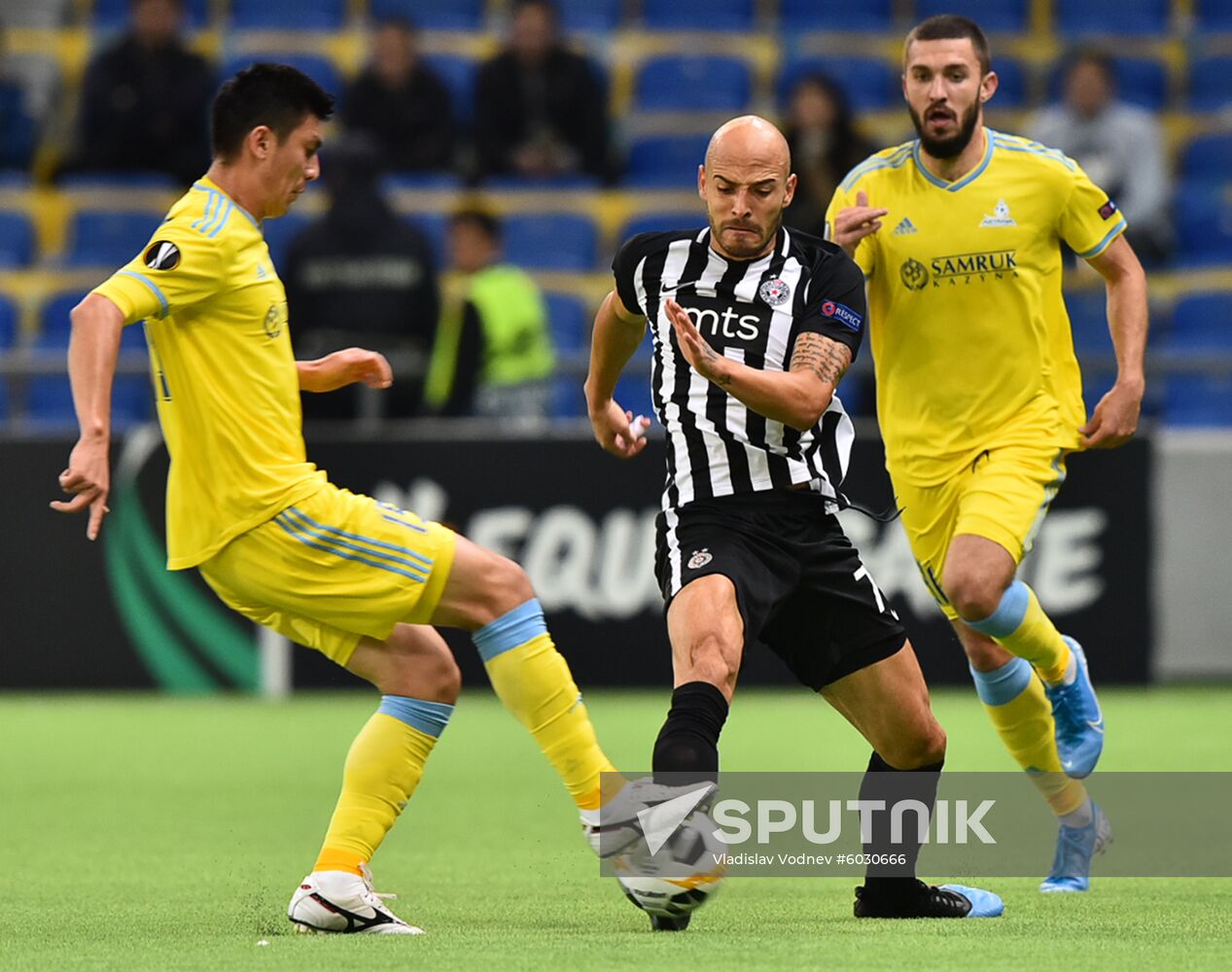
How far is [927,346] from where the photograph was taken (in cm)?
618

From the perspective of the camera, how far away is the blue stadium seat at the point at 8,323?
516 inches

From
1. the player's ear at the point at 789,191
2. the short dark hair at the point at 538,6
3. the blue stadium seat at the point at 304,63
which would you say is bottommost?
the player's ear at the point at 789,191

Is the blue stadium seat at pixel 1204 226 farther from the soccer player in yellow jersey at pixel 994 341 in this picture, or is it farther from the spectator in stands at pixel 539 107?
the soccer player in yellow jersey at pixel 994 341

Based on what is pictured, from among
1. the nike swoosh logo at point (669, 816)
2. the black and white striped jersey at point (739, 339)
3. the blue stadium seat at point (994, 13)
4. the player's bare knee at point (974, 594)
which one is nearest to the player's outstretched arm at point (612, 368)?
the black and white striped jersey at point (739, 339)

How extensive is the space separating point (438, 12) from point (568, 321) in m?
3.63

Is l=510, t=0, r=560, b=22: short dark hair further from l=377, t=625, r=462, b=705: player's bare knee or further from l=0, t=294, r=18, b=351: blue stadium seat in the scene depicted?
l=377, t=625, r=462, b=705: player's bare knee

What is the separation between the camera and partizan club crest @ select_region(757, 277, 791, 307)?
5211mm

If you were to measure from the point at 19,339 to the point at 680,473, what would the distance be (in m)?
8.86

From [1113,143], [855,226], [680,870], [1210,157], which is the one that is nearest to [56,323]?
[1113,143]

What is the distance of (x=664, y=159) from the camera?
14.6 m

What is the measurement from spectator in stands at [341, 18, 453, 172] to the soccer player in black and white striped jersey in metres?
8.67

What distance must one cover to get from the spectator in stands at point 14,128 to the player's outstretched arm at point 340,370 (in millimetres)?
9521

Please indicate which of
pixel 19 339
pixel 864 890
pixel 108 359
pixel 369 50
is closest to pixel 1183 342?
pixel 369 50

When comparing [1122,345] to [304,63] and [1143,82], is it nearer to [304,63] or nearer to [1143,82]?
[1143,82]
